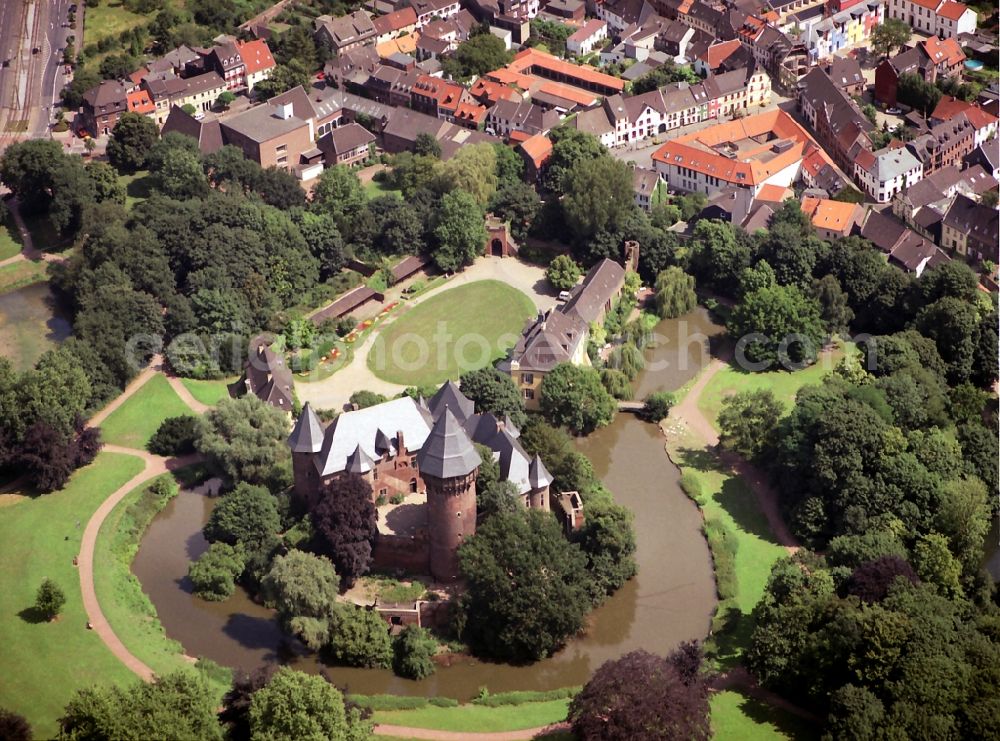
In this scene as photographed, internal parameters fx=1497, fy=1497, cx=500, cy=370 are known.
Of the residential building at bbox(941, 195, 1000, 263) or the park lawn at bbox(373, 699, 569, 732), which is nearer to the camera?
the park lawn at bbox(373, 699, 569, 732)

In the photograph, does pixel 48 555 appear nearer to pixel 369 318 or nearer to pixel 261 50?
pixel 369 318

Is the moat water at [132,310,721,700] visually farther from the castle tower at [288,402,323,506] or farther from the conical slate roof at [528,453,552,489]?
the conical slate roof at [528,453,552,489]

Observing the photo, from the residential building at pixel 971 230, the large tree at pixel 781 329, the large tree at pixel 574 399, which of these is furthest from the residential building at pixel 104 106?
the residential building at pixel 971 230

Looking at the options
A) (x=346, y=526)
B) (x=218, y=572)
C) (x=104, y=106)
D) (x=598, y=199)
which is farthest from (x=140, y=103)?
(x=346, y=526)

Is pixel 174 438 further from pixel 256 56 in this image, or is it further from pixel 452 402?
pixel 256 56

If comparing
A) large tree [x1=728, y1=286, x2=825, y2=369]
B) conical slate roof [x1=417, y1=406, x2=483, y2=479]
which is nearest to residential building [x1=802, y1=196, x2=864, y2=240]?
large tree [x1=728, y1=286, x2=825, y2=369]

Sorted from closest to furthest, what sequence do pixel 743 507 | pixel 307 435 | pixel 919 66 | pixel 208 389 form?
pixel 307 435 < pixel 743 507 < pixel 208 389 < pixel 919 66

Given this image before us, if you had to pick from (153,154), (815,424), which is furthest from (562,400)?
(153,154)

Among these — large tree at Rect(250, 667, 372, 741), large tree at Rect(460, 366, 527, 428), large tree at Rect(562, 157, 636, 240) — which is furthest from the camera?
large tree at Rect(562, 157, 636, 240)
